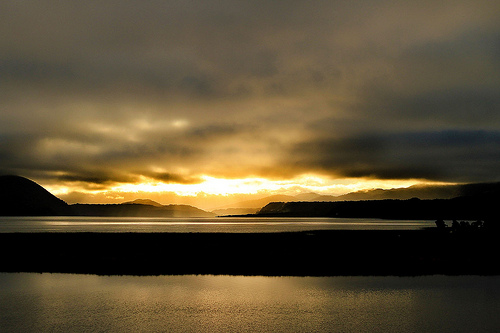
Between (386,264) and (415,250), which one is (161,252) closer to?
(386,264)

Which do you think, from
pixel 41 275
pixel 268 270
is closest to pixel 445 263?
pixel 268 270

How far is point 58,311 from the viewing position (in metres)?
24.9

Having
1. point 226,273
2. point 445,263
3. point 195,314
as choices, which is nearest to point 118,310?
point 195,314

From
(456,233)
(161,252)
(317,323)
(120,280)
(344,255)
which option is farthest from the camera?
(456,233)

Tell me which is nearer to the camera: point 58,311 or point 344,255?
point 58,311

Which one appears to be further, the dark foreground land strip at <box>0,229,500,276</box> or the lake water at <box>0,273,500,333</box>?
the dark foreground land strip at <box>0,229,500,276</box>

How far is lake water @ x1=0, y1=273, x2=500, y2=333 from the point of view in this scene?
2178cm

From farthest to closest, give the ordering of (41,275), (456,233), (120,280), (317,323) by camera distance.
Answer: (456,233)
(41,275)
(120,280)
(317,323)

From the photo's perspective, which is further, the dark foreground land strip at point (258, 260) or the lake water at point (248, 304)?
the dark foreground land strip at point (258, 260)

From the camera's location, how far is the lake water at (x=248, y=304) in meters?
21.8

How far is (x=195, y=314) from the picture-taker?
24141 millimetres

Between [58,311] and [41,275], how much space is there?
17.5 m

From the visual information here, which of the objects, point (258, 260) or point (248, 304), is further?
point (258, 260)

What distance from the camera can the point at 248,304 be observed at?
2692cm
